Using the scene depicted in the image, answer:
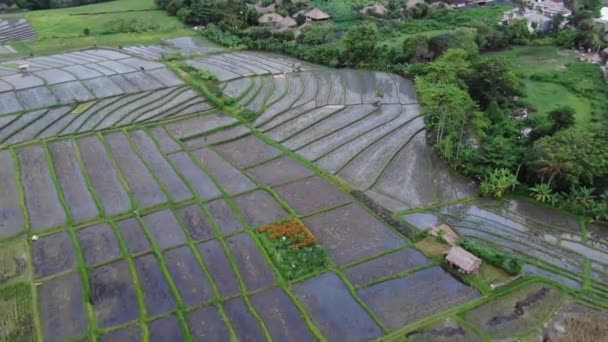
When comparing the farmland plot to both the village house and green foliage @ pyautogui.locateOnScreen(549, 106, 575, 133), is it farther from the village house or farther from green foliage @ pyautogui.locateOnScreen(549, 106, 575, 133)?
the village house

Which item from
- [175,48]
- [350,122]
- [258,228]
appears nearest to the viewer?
[258,228]

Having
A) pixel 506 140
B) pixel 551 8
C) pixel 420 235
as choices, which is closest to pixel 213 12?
pixel 506 140

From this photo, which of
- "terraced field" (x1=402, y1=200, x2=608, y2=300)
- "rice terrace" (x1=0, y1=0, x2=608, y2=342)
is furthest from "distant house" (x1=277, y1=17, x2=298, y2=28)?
"terraced field" (x1=402, y1=200, x2=608, y2=300)

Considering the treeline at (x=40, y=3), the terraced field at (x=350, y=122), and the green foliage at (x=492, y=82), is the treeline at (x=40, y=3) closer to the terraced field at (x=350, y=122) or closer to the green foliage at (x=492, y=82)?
the terraced field at (x=350, y=122)

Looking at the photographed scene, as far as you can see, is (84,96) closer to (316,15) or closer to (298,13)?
(298,13)

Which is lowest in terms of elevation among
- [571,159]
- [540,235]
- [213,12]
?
[540,235]


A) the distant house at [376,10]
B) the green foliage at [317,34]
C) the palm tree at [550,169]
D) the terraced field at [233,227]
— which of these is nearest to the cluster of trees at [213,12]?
the green foliage at [317,34]

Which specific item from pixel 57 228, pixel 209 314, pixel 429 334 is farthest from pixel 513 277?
pixel 57 228
